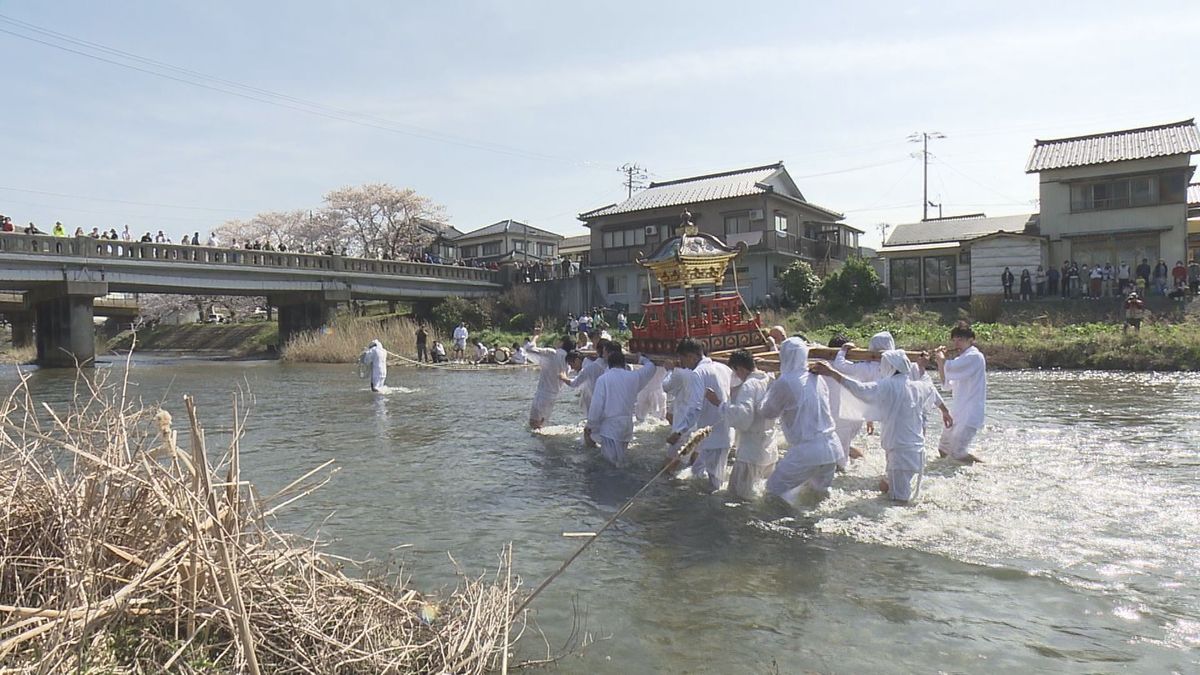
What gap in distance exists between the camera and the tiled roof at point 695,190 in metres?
41.8

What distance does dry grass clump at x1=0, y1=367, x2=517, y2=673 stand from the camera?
10.8ft

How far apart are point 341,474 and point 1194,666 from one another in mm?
9427

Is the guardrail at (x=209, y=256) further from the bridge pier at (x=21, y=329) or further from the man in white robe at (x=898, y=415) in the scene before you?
the man in white robe at (x=898, y=415)

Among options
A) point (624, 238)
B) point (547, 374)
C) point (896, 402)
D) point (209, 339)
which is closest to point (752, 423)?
point (896, 402)

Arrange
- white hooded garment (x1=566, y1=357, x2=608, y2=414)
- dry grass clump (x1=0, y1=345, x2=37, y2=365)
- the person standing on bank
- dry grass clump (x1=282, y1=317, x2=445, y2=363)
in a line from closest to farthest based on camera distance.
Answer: white hooded garment (x1=566, y1=357, x2=608, y2=414)
the person standing on bank
dry grass clump (x1=282, y1=317, x2=445, y2=363)
dry grass clump (x1=0, y1=345, x2=37, y2=365)

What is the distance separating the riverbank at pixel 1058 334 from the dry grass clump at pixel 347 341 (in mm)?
17852

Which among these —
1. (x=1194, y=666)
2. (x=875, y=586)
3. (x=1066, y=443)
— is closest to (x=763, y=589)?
(x=875, y=586)

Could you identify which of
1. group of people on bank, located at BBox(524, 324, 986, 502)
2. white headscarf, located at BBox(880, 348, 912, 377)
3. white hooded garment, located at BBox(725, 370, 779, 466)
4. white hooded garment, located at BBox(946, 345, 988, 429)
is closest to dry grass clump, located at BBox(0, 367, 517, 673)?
group of people on bank, located at BBox(524, 324, 986, 502)

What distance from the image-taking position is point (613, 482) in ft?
32.1

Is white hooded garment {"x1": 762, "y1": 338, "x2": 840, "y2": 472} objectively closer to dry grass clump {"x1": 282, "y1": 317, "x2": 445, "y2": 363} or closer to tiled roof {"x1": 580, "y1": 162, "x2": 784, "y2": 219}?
dry grass clump {"x1": 282, "y1": 317, "x2": 445, "y2": 363}

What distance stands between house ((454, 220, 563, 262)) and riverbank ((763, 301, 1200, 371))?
3531 centimetres

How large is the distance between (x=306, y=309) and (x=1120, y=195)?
122 feet

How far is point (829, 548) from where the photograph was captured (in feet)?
22.8

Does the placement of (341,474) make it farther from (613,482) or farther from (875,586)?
(875,586)
